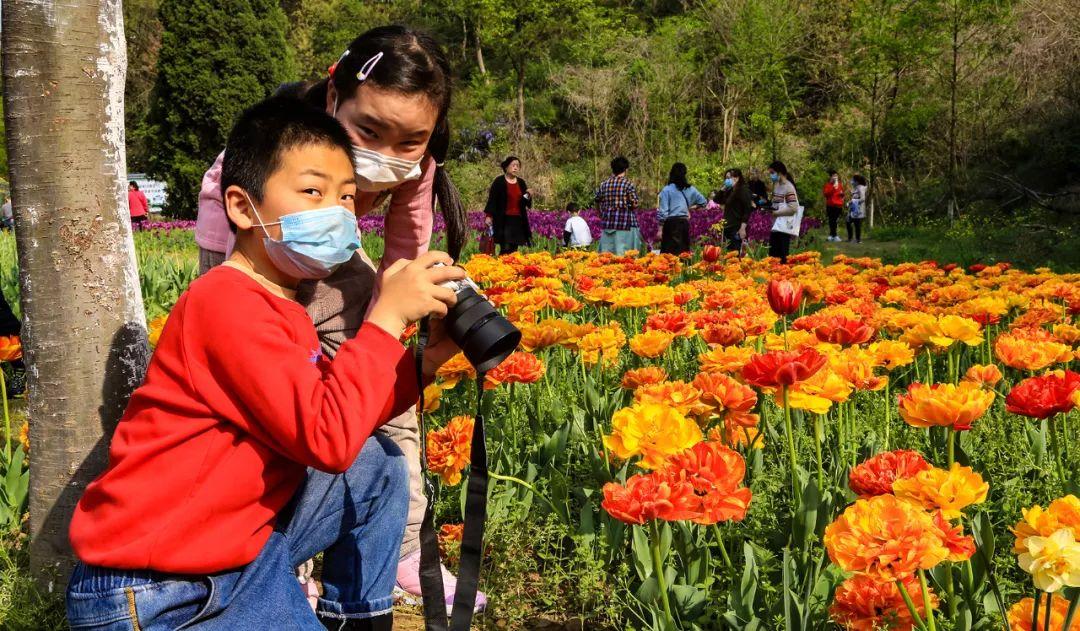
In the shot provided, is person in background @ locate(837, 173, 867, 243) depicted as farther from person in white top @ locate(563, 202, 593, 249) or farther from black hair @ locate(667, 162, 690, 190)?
black hair @ locate(667, 162, 690, 190)

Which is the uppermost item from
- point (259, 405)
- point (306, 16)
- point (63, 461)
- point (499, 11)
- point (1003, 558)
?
point (306, 16)

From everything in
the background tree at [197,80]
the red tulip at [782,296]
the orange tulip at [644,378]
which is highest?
the background tree at [197,80]

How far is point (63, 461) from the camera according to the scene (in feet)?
6.80

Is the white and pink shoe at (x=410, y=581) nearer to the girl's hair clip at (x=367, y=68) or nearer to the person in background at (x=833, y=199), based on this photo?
the girl's hair clip at (x=367, y=68)

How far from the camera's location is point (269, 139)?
147 centimetres

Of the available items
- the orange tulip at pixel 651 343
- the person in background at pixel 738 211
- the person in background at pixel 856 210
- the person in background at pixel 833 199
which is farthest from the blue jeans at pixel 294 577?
the person in background at pixel 833 199

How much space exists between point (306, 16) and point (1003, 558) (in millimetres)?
33752

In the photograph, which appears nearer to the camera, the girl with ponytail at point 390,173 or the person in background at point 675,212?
the girl with ponytail at point 390,173

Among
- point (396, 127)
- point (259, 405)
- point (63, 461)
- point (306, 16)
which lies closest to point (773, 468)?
point (396, 127)

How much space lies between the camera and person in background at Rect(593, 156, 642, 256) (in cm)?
854

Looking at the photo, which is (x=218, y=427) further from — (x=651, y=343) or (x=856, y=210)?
(x=856, y=210)

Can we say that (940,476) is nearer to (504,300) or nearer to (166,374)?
(166,374)

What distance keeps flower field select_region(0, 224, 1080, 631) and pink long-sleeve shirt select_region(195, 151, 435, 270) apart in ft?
1.35

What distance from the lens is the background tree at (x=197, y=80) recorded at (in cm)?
1900
